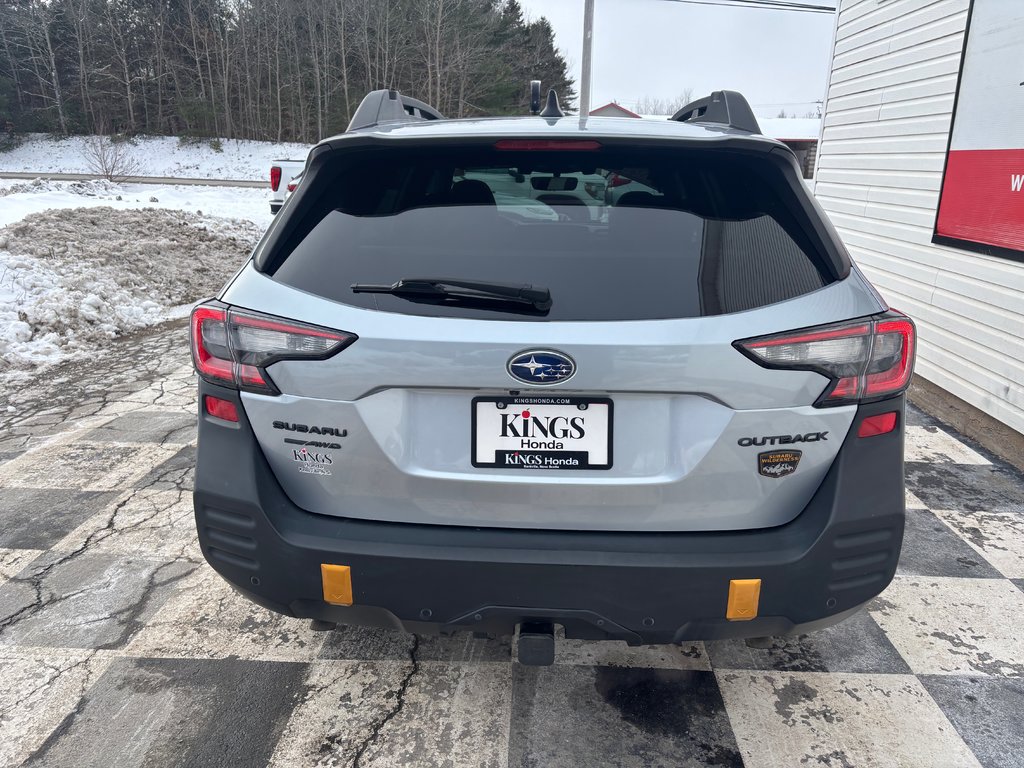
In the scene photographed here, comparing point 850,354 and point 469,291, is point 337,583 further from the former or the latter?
→ point 850,354

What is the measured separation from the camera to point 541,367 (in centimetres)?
172

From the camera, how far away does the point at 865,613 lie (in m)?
2.87

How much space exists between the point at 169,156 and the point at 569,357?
4427cm

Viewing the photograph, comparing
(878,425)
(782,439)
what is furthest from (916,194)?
(782,439)

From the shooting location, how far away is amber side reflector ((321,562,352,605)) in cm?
186

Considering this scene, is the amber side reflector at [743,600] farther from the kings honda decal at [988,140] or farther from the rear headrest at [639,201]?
the kings honda decal at [988,140]

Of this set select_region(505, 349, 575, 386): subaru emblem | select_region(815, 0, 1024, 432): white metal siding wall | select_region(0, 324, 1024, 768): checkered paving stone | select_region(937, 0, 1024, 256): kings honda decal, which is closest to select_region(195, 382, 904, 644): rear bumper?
select_region(505, 349, 575, 386): subaru emblem

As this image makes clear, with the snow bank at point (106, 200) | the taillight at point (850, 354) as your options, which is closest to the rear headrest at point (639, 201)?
the taillight at point (850, 354)

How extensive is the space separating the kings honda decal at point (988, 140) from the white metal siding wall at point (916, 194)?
0.17m

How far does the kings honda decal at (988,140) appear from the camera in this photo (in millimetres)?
4680

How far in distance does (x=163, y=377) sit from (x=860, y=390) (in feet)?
18.5

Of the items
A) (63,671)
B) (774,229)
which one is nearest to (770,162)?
(774,229)

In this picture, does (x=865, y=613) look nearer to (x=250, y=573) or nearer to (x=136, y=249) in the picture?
(x=250, y=573)

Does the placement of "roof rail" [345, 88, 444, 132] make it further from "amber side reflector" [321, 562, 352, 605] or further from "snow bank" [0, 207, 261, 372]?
"snow bank" [0, 207, 261, 372]
